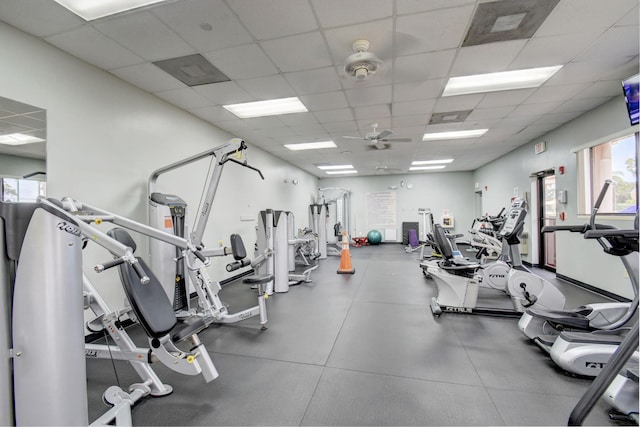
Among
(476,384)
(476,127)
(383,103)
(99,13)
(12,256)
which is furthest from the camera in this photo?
(476,127)

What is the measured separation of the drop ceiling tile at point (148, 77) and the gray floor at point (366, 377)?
2.78m

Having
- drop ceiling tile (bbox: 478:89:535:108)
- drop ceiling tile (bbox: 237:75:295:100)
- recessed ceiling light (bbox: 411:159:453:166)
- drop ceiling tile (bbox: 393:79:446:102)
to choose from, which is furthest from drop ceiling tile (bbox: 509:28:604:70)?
recessed ceiling light (bbox: 411:159:453:166)

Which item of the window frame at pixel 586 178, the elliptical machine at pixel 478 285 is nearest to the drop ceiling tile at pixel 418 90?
the elliptical machine at pixel 478 285

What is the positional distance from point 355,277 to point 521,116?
12.6 ft

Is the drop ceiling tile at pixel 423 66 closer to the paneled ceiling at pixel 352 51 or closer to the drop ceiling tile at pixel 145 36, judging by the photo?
the paneled ceiling at pixel 352 51

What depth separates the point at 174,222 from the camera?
10.8ft

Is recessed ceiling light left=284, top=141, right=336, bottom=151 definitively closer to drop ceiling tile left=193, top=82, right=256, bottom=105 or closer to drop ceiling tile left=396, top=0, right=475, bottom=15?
drop ceiling tile left=193, top=82, right=256, bottom=105

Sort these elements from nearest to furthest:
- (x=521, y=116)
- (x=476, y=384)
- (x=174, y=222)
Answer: (x=476, y=384)
(x=174, y=222)
(x=521, y=116)

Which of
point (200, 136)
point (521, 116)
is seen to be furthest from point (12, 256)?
point (521, 116)

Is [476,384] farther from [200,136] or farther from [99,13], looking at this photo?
[200,136]

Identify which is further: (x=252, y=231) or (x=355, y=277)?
(x=252, y=231)

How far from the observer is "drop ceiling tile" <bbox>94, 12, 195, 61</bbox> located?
2.14 metres

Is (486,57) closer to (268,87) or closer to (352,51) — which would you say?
(352,51)

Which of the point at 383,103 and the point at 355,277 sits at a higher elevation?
the point at 383,103
